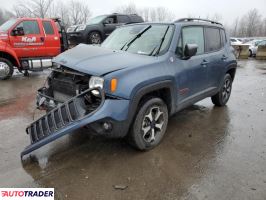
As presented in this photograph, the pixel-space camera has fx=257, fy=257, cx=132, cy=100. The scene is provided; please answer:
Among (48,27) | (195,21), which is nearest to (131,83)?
(195,21)

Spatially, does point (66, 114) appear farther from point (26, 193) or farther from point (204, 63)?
point (204, 63)

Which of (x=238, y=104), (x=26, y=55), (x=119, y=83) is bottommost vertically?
(x=238, y=104)

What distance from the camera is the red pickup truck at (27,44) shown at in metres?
9.15

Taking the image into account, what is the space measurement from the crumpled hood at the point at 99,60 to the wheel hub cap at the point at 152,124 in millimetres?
739

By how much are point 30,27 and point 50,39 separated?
2.70ft

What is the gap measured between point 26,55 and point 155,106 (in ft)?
24.8

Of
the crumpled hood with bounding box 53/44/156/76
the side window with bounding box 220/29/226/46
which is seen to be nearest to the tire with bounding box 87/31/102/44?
the side window with bounding box 220/29/226/46

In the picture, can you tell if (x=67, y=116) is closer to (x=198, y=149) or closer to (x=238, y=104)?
(x=198, y=149)

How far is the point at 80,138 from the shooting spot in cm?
416

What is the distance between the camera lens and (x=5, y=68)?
910 cm

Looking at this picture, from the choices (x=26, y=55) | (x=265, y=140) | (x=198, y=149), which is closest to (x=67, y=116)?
(x=198, y=149)

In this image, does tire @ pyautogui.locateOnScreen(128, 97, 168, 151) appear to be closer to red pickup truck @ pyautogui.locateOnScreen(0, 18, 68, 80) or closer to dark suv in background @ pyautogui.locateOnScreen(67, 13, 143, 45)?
red pickup truck @ pyautogui.locateOnScreen(0, 18, 68, 80)

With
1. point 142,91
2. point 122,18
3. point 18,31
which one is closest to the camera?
point 142,91

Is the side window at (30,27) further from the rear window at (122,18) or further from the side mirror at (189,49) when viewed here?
the side mirror at (189,49)
